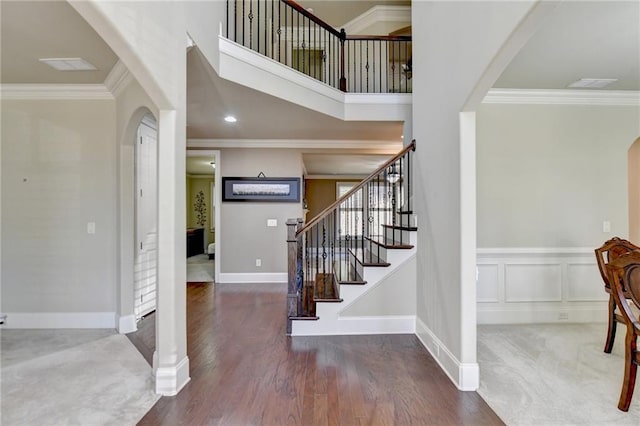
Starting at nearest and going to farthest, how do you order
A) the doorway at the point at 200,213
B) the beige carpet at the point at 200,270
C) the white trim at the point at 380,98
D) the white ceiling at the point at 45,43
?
the white ceiling at the point at 45,43, the white trim at the point at 380,98, the beige carpet at the point at 200,270, the doorway at the point at 200,213

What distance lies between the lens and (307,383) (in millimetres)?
2266

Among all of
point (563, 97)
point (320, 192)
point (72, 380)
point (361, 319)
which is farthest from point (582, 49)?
point (320, 192)

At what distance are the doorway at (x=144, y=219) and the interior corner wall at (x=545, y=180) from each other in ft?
12.5

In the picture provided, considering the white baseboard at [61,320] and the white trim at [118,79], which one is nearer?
the white trim at [118,79]

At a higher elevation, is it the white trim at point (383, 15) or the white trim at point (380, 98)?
the white trim at point (383, 15)

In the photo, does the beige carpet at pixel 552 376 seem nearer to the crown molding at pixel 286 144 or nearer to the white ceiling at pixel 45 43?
the crown molding at pixel 286 144

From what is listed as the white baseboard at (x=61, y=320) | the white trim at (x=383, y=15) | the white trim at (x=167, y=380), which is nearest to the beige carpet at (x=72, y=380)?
the white trim at (x=167, y=380)

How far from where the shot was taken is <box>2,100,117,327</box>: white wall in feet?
11.1

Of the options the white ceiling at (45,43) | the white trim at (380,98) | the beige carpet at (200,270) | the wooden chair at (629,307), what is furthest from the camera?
the beige carpet at (200,270)

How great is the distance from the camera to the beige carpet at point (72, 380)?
1911 millimetres

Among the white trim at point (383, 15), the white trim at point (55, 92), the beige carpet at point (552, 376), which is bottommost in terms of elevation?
the beige carpet at point (552, 376)

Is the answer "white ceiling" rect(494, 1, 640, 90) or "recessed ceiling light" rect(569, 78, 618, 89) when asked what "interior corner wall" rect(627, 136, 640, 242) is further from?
"recessed ceiling light" rect(569, 78, 618, 89)

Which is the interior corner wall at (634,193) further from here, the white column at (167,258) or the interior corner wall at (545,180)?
the white column at (167,258)

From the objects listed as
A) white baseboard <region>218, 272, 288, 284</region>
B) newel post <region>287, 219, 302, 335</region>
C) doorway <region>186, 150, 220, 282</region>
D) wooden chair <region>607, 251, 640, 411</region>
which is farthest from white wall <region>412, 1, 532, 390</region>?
doorway <region>186, 150, 220, 282</region>
